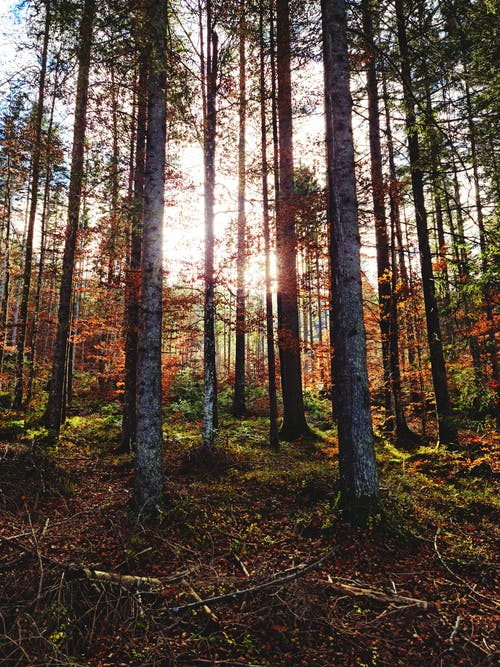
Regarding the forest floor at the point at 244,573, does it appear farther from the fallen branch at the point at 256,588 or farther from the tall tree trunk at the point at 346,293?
the tall tree trunk at the point at 346,293

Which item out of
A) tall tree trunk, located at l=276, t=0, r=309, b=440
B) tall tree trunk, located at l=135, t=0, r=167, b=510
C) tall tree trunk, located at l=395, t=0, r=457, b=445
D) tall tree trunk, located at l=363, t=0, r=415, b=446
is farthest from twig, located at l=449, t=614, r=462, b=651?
tall tree trunk, located at l=276, t=0, r=309, b=440

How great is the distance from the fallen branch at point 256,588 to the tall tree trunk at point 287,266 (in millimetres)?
7841

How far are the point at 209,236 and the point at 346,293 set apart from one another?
553 centimetres

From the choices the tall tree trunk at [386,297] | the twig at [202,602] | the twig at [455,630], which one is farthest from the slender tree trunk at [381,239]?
the twig at [202,602]

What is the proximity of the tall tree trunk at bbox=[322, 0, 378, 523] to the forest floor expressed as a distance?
0.60 metres

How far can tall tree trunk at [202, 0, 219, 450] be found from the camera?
9.30 m

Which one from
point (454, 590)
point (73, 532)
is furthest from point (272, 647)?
point (73, 532)

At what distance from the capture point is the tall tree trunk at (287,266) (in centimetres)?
1177

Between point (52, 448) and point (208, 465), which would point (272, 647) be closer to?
point (208, 465)

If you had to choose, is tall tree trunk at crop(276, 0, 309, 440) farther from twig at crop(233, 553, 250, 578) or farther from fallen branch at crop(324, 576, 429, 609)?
fallen branch at crop(324, 576, 429, 609)

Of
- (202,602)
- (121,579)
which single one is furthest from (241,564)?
(121,579)

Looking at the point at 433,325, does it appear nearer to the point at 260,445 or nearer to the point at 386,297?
the point at 386,297

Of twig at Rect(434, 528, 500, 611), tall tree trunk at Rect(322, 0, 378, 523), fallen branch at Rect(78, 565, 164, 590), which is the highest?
tall tree trunk at Rect(322, 0, 378, 523)

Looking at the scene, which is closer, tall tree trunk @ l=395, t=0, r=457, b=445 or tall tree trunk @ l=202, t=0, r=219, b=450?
tall tree trunk @ l=202, t=0, r=219, b=450
